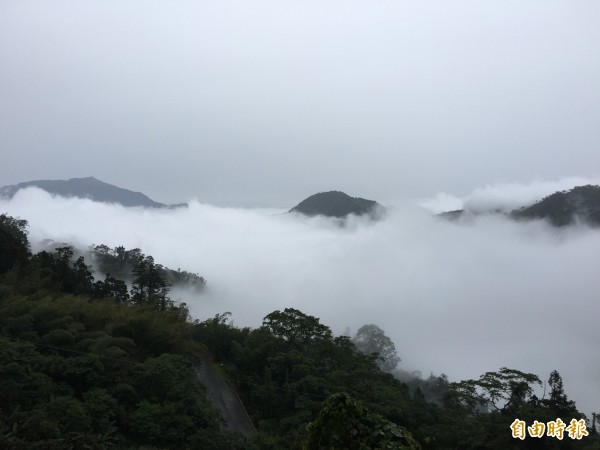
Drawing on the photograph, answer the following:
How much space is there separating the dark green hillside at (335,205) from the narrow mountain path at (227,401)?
143 m

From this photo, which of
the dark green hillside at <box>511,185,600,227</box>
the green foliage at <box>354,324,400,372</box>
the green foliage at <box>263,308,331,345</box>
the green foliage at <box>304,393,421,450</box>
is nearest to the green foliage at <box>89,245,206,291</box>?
the green foliage at <box>263,308,331,345</box>

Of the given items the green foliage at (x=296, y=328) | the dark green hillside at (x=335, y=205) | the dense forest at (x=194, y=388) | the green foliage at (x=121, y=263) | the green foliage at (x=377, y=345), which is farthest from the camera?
the dark green hillside at (x=335, y=205)

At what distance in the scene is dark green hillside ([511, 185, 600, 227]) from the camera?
108250 millimetres

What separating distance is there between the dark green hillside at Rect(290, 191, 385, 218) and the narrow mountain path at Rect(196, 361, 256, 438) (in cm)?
14350

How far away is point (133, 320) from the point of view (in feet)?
70.3

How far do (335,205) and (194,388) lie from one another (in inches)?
5945

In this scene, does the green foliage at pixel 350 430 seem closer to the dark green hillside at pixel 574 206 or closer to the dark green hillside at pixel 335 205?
the dark green hillside at pixel 574 206

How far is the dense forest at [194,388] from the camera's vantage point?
12.0m

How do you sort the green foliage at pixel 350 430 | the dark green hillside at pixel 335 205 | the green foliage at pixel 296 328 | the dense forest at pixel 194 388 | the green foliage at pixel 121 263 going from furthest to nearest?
the dark green hillside at pixel 335 205
the green foliage at pixel 121 263
the green foliage at pixel 296 328
the dense forest at pixel 194 388
the green foliage at pixel 350 430

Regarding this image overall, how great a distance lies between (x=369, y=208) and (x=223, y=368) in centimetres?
16191

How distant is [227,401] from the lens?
70.7 ft

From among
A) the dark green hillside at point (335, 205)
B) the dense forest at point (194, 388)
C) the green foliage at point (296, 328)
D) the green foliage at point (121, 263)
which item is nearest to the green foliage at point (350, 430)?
the dense forest at point (194, 388)

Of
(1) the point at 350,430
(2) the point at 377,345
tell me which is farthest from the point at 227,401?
(2) the point at 377,345

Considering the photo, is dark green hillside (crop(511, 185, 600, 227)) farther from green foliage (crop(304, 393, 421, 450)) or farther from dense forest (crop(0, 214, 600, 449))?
green foliage (crop(304, 393, 421, 450))
